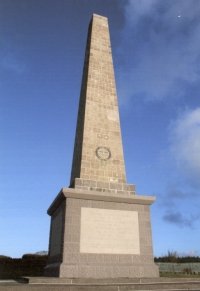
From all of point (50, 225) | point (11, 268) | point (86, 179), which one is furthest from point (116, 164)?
point (11, 268)

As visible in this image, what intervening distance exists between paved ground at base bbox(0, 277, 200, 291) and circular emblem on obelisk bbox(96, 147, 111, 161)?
5025 mm

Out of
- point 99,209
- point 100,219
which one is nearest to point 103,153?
point 99,209

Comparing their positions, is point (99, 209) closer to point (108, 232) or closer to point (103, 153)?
point (108, 232)

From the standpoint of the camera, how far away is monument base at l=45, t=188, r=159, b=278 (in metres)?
10.3

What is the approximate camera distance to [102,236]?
35.7ft

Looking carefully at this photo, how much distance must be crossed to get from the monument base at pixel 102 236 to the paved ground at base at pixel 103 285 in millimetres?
1060

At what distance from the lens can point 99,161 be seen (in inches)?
492

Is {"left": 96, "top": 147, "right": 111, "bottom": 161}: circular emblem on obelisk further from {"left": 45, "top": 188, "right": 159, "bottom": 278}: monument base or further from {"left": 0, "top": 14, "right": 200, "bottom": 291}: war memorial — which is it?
{"left": 45, "top": 188, "right": 159, "bottom": 278}: monument base

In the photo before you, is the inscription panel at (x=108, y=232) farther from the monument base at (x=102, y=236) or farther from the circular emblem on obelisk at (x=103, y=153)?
the circular emblem on obelisk at (x=103, y=153)

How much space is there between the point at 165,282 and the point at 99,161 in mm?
5171

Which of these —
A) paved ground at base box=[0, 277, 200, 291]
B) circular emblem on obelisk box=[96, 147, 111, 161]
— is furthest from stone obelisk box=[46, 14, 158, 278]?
paved ground at base box=[0, 277, 200, 291]

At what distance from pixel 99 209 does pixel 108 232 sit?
2.92 ft

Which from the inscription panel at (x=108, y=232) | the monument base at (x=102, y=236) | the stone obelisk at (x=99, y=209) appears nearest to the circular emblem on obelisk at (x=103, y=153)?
the stone obelisk at (x=99, y=209)

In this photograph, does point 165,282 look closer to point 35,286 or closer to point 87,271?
point 87,271
